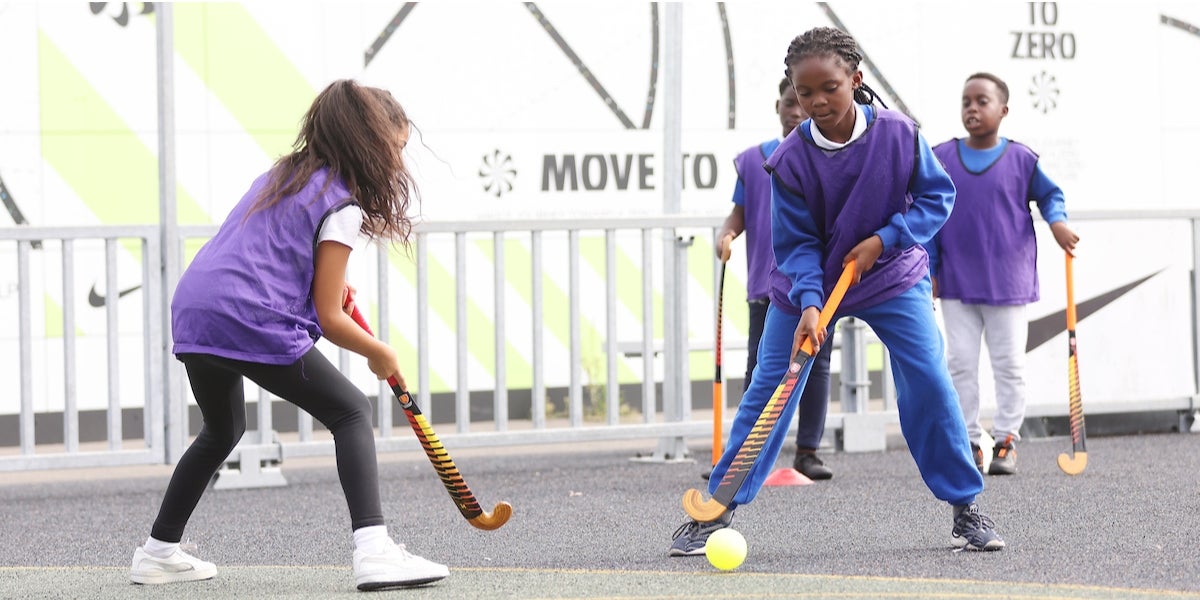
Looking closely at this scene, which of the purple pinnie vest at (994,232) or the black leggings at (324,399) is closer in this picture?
the black leggings at (324,399)

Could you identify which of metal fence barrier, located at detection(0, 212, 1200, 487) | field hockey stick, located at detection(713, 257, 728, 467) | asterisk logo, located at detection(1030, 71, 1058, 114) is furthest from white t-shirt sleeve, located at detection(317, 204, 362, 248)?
asterisk logo, located at detection(1030, 71, 1058, 114)

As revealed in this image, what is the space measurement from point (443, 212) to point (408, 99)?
0.61 meters

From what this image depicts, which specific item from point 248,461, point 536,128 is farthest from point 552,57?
point 248,461

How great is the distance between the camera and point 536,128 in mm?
9195

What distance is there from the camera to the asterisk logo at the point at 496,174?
9.11m

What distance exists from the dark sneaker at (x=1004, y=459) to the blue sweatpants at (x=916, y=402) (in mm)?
2070

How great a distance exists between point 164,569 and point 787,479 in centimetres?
→ 280

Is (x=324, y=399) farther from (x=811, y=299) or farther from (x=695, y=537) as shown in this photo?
(x=811, y=299)

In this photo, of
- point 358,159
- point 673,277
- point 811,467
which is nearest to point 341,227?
point 358,159

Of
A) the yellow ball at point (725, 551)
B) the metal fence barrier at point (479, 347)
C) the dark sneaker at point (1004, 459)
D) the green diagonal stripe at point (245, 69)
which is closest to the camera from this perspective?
the yellow ball at point (725, 551)

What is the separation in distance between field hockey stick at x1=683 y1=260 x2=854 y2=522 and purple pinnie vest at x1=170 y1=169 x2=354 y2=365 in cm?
118

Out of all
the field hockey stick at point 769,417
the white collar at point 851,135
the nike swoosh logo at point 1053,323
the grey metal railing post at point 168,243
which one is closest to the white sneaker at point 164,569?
the field hockey stick at point 769,417

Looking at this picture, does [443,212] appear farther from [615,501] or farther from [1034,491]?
[1034,491]

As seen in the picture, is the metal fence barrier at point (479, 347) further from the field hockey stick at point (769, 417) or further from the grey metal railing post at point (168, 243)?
the field hockey stick at point (769, 417)
